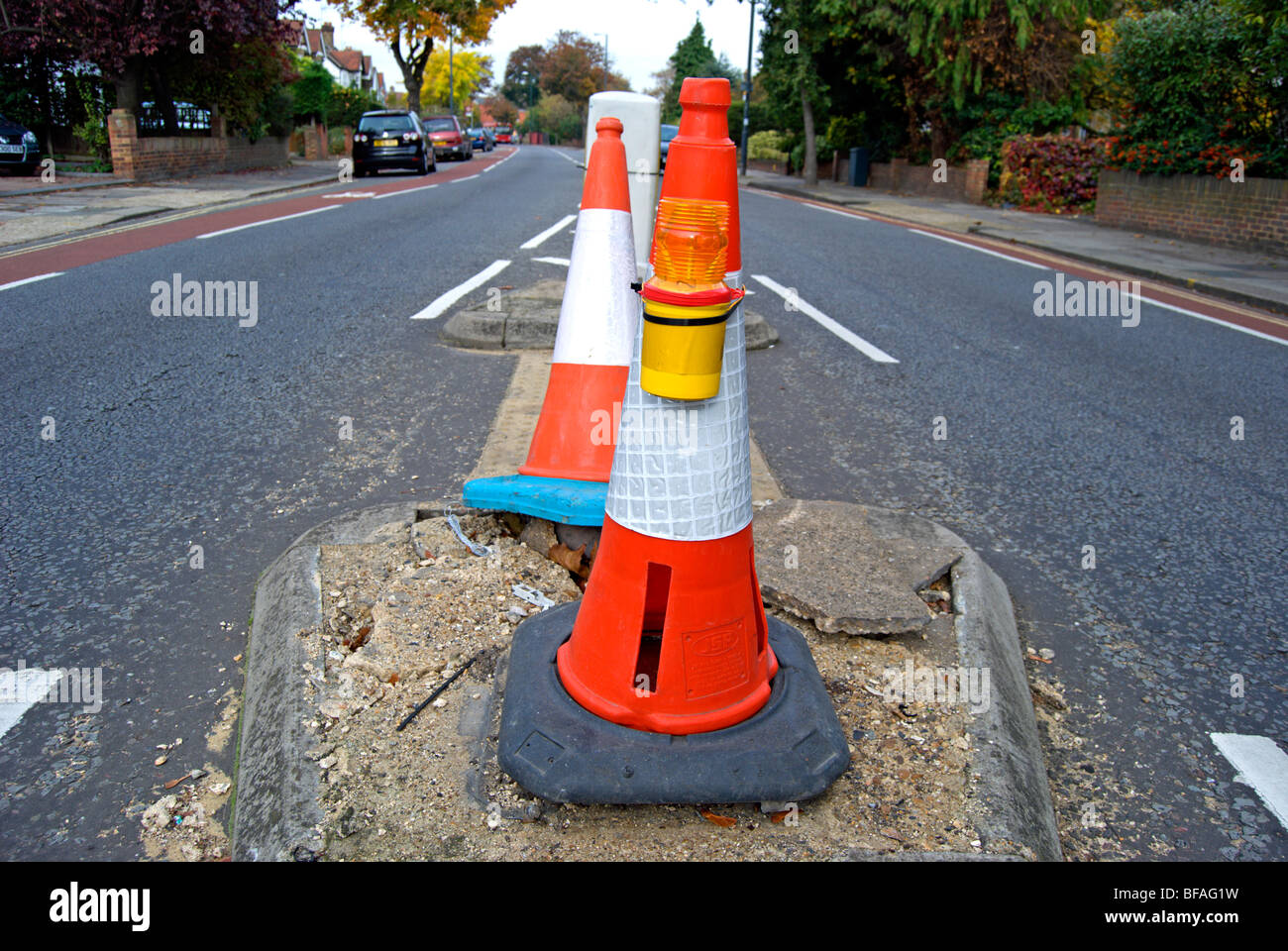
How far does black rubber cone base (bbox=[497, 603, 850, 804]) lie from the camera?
75.0 inches

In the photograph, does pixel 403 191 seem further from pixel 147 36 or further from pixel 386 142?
pixel 386 142

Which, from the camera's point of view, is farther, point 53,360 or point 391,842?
point 53,360

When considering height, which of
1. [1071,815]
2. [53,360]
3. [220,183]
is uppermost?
[220,183]

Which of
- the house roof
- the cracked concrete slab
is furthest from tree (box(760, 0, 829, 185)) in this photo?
the house roof

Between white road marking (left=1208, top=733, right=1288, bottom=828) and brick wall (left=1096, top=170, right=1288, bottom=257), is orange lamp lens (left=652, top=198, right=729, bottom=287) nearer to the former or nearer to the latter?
white road marking (left=1208, top=733, right=1288, bottom=828)

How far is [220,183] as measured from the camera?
65.9 ft

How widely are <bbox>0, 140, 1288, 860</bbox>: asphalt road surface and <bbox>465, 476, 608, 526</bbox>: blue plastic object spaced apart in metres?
0.67

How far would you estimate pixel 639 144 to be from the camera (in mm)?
3746

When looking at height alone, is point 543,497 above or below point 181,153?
below

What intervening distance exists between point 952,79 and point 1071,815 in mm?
24842

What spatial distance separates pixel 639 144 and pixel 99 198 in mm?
14854

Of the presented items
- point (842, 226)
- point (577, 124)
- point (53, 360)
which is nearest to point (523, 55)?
point (577, 124)

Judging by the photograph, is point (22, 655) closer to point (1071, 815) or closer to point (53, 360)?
point (1071, 815)

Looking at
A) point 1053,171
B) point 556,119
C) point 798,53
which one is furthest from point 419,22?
point 556,119
